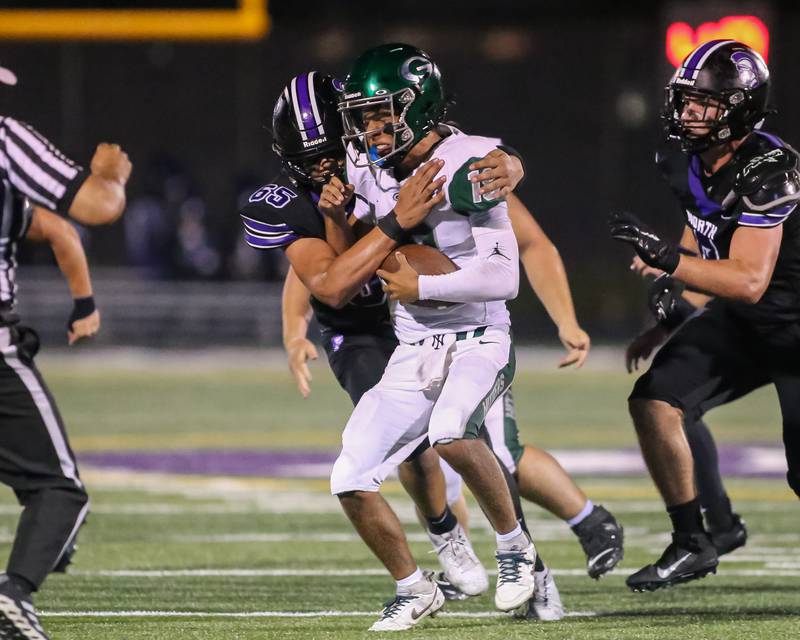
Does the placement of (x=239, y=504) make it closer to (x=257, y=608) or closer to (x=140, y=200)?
(x=257, y=608)

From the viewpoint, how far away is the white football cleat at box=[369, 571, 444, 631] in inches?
212

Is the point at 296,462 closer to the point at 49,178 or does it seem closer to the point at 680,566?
the point at 680,566

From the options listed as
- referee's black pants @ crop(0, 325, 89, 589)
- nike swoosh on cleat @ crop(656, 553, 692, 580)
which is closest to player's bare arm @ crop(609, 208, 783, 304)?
nike swoosh on cleat @ crop(656, 553, 692, 580)

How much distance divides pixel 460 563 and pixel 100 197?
6.19ft

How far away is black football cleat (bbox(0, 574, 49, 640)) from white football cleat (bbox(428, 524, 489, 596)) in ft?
5.43

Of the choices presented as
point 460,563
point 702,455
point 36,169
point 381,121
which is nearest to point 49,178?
point 36,169

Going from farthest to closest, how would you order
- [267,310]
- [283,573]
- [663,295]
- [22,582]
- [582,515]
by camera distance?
[267,310] < [283,573] < [582,515] < [663,295] < [22,582]

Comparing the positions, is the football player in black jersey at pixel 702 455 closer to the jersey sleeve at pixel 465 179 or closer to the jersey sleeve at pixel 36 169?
the jersey sleeve at pixel 465 179

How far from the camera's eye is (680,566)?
19.5 feet

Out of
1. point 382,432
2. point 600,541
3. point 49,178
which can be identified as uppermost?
point 49,178

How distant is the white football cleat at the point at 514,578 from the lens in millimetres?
5305

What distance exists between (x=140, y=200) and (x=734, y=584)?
1539cm

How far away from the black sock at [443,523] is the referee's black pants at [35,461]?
1.48m

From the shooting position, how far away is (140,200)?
2111 centimetres
